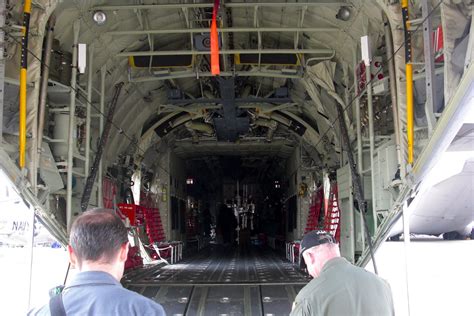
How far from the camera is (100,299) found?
5.31ft

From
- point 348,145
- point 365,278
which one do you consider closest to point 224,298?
point 348,145

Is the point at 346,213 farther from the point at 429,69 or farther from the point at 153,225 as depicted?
the point at 153,225

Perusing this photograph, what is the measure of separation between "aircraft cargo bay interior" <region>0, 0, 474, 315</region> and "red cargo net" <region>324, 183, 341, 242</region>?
64mm

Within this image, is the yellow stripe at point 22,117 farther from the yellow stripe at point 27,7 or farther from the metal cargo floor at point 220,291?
the metal cargo floor at point 220,291

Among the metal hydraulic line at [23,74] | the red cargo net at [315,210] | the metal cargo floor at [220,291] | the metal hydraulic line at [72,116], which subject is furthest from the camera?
the red cargo net at [315,210]

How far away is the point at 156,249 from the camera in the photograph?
11.2 m

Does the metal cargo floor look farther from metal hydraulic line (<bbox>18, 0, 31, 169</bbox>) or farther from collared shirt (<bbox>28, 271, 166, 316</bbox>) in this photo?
collared shirt (<bbox>28, 271, 166, 316</bbox>)

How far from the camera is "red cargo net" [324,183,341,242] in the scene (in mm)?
9156

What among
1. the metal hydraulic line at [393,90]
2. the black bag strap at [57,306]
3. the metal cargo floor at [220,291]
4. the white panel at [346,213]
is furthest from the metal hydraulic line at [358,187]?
the black bag strap at [57,306]

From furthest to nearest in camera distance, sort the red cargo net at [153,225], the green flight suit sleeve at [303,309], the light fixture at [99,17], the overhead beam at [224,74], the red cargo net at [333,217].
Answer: the red cargo net at [153,225], the red cargo net at [333,217], the overhead beam at [224,74], the light fixture at [99,17], the green flight suit sleeve at [303,309]

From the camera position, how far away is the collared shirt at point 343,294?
7.73ft

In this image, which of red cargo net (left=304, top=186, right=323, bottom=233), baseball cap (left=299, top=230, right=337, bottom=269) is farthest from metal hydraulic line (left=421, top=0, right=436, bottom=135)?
red cargo net (left=304, top=186, right=323, bottom=233)

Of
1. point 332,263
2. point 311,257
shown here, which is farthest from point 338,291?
point 311,257

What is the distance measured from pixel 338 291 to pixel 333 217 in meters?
7.36
